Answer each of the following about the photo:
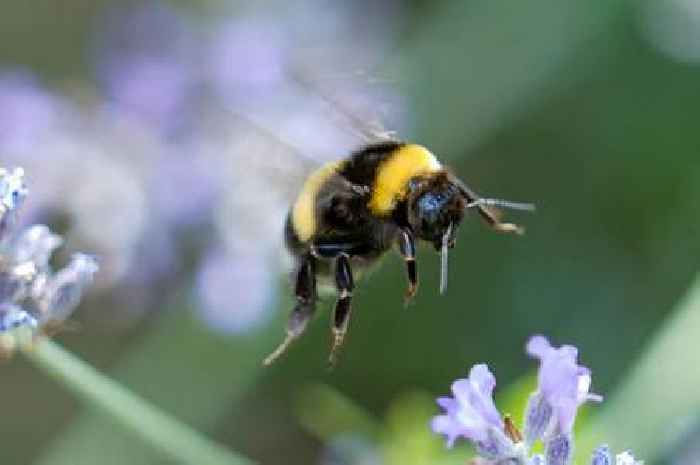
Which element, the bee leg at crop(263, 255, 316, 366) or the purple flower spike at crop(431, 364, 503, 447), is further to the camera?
the bee leg at crop(263, 255, 316, 366)

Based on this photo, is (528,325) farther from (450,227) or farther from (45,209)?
(450,227)

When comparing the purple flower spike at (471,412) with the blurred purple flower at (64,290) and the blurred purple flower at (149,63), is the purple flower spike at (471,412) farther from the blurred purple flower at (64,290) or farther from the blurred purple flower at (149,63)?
the blurred purple flower at (149,63)

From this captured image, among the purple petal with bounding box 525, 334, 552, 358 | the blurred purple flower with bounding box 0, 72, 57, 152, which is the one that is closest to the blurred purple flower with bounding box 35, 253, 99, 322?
the purple petal with bounding box 525, 334, 552, 358

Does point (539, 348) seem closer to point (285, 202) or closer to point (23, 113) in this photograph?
point (285, 202)

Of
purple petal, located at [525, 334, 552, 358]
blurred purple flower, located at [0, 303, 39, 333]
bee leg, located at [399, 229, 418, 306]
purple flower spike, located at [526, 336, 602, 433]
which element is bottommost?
blurred purple flower, located at [0, 303, 39, 333]

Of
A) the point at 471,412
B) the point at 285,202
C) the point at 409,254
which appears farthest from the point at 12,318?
the point at 285,202

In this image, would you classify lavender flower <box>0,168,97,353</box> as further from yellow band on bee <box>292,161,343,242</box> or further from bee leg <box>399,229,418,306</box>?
bee leg <box>399,229,418,306</box>
